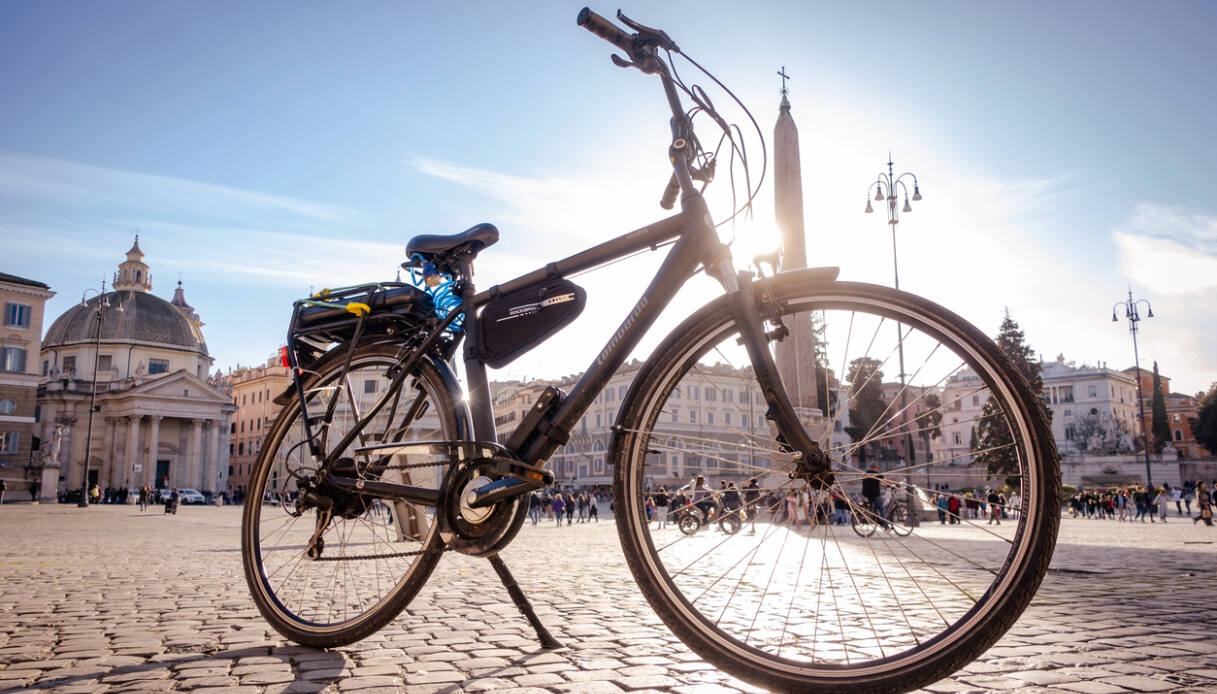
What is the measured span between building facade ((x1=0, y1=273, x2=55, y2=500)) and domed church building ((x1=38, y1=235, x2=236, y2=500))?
1607cm

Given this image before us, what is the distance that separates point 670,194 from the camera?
3340mm

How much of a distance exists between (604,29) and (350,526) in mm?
2521

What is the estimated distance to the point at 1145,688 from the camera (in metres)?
3.13

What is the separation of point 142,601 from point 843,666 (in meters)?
5.56

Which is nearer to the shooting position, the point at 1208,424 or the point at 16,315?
the point at 16,315

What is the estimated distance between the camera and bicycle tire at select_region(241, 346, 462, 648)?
3.81 metres

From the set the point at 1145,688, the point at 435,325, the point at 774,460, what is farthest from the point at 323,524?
the point at 1145,688

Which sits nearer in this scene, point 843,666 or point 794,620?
point 843,666

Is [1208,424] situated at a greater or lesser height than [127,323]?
lesser

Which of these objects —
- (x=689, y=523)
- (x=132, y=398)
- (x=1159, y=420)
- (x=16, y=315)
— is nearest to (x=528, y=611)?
(x=689, y=523)

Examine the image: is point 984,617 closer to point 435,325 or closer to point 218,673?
point 435,325

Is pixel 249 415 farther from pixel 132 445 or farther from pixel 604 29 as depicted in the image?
pixel 604 29

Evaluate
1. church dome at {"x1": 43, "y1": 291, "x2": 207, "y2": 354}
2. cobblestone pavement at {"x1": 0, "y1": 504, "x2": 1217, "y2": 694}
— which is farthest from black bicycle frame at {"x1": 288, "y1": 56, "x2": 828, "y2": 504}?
church dome at {"x1": 43, "y1": 291, "x2": 207, "y2": 354}

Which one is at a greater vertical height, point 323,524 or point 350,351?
point 350,351
